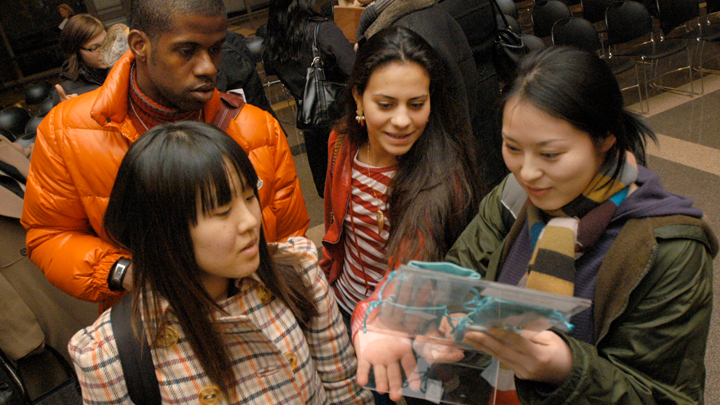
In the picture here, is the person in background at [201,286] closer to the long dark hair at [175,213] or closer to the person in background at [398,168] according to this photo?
the long dark hair at [175,213]

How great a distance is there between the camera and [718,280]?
2625mm

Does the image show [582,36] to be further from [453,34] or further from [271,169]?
[271,169]

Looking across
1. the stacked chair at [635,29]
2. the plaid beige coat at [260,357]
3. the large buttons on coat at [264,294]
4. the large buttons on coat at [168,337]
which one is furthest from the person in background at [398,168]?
the stacked chair at [635,29]

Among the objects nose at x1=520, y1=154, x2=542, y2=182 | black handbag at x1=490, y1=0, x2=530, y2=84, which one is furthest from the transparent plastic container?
black handbag at x1=490, y1=0, x2=530, y2=84

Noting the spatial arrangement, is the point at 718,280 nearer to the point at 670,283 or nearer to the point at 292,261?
the point at 670,283

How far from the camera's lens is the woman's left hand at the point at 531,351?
835 mm

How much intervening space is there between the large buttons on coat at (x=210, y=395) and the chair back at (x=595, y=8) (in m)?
6.00

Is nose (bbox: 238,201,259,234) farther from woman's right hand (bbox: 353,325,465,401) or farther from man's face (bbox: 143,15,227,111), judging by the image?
man's face (bbox: 143,15,227,111)

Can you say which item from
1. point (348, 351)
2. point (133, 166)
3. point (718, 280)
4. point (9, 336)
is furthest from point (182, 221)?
point (718, 280)

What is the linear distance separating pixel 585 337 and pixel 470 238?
0.39 m

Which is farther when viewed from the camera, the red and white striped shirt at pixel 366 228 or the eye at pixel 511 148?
the red and white striped shirt at pixel 366 228

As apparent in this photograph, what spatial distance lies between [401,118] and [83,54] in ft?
7.70

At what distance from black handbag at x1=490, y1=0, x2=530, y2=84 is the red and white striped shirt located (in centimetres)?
113

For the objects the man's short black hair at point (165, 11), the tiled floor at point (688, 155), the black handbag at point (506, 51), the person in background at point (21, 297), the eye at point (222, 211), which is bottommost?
the tiled floor at point (688, 155)
